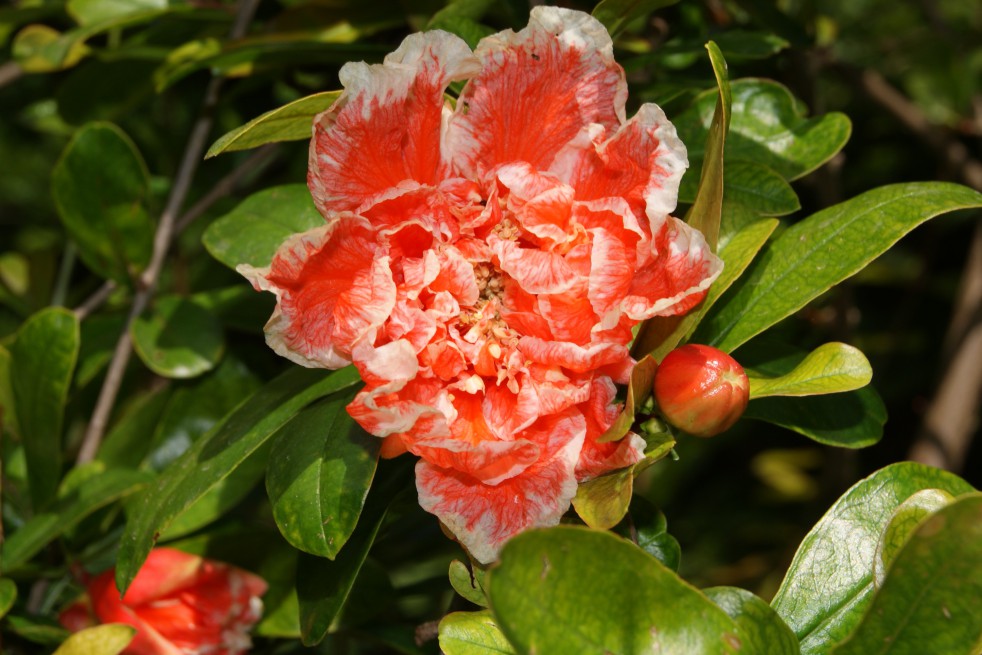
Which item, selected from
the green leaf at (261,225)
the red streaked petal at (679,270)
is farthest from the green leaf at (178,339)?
the red streaked petal at (679,270)

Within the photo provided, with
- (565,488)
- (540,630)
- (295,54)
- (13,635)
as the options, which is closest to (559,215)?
(565,488)

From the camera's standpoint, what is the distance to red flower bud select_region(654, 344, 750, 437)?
78 centimetres

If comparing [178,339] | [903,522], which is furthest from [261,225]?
[903,522]

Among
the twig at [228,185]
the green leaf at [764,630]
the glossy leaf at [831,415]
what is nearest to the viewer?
the green leaf at [764,630]

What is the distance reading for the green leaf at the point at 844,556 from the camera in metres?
0.85

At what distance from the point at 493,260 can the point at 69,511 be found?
1.89 feet

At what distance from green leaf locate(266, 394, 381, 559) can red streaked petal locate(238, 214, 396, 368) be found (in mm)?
63

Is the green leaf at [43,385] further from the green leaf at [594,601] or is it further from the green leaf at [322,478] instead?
the green leaf at [594,601]

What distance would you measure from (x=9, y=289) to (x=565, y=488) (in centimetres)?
123

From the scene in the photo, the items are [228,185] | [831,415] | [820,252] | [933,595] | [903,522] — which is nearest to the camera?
[933,595]

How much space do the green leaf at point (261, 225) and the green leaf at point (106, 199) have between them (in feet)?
0.83

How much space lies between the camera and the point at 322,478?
849 mm

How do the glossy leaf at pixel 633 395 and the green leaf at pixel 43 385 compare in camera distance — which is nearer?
the glossy leaf at pixel 633 395

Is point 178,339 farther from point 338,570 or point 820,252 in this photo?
point 820,252
